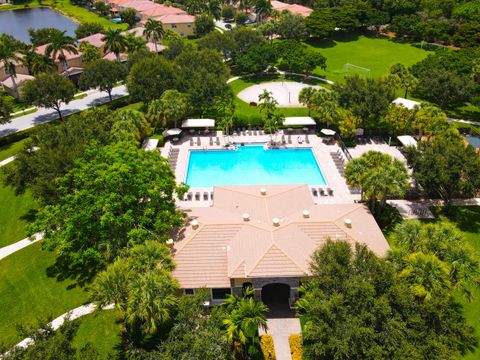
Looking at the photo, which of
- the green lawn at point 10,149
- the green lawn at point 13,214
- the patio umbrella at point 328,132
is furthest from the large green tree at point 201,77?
the green lawn at point 13,214

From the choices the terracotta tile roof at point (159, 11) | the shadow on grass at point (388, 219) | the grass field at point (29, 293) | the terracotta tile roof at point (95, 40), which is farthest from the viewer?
the terracotta tile roof at point (159, 11)

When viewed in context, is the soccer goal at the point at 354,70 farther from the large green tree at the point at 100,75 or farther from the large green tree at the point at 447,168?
the large green tree at the point at 100,75

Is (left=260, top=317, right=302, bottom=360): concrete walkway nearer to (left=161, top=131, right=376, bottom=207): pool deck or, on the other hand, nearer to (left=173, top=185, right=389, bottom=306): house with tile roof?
(left=173, top=185, right=389, bottom=306): house with tile roof

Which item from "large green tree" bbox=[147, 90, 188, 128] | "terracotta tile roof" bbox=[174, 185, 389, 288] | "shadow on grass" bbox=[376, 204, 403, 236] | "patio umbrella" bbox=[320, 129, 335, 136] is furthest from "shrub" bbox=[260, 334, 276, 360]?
"large green tree" bbox=[147, 90, 188, 128]

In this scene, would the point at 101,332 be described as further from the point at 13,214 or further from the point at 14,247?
the point at 13,214

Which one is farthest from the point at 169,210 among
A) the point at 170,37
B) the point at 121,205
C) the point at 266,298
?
the point at 170,37

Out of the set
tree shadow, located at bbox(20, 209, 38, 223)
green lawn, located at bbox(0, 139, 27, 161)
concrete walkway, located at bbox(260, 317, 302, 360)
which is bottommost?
concrete walkway, located at bbox(260, 317, 302, 360)

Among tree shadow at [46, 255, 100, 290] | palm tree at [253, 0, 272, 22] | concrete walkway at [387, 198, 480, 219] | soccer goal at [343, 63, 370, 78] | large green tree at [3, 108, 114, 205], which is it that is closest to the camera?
tree shadow at [46, 255, 100, 290]
